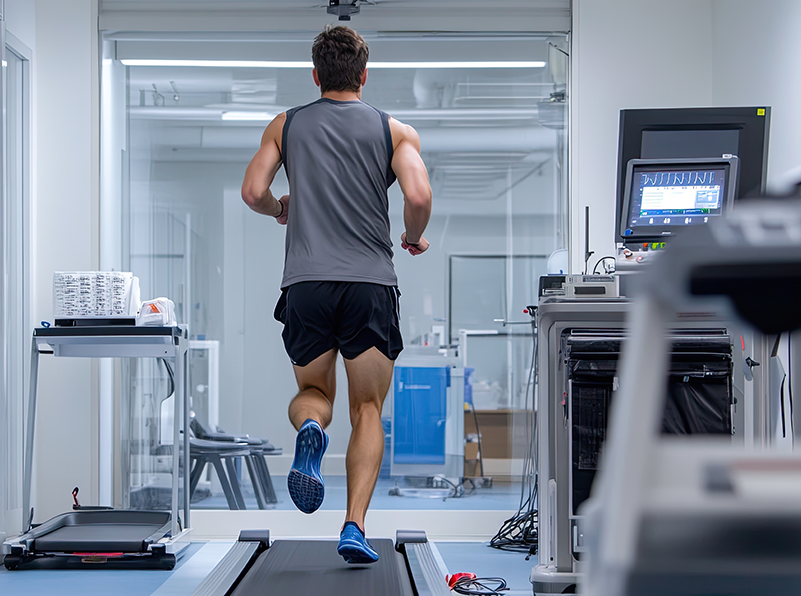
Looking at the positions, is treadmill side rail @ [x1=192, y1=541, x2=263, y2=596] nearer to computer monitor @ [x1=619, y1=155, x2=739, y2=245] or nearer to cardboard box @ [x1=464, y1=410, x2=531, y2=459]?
cardboard box @ [x1=464, y1=410, x2=531, y2=459]

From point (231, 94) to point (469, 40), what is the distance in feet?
3.72

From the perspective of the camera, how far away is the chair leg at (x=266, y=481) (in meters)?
3.87

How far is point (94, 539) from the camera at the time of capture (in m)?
3.09

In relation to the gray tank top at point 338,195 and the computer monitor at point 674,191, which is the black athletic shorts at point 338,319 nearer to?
the gray tank top at point 338,195

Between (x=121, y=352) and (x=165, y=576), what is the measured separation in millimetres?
863

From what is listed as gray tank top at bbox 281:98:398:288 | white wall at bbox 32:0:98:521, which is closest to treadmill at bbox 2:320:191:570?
white wall at bbox 32:0:98:521

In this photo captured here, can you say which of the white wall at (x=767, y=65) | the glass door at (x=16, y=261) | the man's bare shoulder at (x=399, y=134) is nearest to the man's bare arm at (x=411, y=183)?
the man's bare shoulder at (x=399, y=134)

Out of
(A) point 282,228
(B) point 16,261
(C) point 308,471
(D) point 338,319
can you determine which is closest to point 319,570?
(C) point 308,471

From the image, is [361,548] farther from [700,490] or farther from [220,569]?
[700,490]

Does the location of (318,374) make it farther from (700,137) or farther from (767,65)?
(767,65)

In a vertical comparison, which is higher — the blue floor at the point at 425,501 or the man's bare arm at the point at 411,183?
the man's bare arm at the point at 411,183

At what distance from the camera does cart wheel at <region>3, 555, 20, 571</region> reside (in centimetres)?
309

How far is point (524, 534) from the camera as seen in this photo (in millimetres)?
3508

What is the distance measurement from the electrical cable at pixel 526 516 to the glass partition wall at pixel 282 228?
0.09 meters
